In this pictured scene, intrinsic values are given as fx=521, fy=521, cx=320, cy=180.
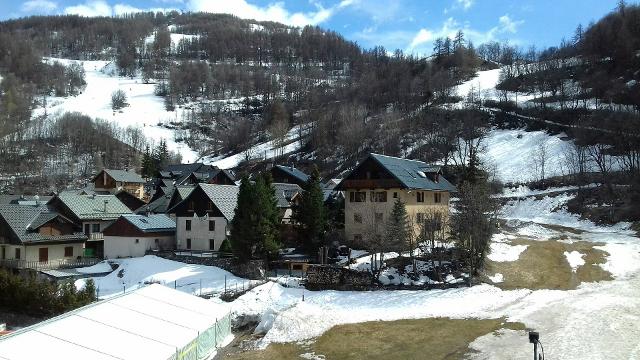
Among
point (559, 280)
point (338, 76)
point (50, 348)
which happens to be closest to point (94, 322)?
point (50, 348)

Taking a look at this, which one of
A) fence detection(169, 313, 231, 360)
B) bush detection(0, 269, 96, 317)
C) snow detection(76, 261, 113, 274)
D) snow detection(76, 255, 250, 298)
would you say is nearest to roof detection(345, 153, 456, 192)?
snow detection(76, 255, 250, 298)

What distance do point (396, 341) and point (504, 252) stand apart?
1819 cm

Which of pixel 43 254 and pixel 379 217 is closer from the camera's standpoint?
pixel 379 217

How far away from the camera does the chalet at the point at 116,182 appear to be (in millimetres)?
80312

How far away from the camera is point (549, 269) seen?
34969 millimetres

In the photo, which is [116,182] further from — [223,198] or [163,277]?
[163,277]

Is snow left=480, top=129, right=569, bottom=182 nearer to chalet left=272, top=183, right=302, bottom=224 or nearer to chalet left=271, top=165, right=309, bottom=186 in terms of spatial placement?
chalet left=271, top=165, right=309, bottom=186

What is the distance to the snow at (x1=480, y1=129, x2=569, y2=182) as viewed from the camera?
74.0 metres

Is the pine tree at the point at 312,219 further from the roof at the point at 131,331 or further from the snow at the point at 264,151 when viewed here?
the snow at the point at 264,151

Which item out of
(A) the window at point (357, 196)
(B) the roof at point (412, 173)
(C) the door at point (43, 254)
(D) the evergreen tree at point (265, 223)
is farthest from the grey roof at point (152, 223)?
(B) the roof at point (412, 173)

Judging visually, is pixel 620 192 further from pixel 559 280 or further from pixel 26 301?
pixel 26 301

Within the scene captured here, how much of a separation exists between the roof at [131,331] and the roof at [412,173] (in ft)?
68.5

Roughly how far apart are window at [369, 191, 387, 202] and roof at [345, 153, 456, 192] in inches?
78.6

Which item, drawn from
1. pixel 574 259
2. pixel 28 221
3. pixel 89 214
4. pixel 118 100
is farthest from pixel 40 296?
pixel 118 100
